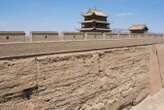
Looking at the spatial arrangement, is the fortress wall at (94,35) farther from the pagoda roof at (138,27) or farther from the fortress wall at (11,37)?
the pagoda roof at (138,27)

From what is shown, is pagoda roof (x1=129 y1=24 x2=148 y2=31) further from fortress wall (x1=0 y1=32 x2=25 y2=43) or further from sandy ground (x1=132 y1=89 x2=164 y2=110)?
fortress wall (x1=0 y1=32 x2=25 y2=43)

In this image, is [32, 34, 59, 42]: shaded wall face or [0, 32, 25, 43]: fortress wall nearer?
[0, 32, 25, 43]: fortress wall

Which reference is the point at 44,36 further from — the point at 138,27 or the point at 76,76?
the point at 138,27

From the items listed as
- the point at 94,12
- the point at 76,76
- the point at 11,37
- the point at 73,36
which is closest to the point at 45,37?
the point at 11,37

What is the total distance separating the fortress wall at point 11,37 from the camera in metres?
7.56

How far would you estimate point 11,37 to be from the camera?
781 cm

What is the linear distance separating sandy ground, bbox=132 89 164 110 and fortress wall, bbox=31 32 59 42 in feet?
22.3

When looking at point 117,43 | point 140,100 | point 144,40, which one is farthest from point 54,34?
point 144,40

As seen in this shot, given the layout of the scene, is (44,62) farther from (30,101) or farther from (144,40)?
(144,40)

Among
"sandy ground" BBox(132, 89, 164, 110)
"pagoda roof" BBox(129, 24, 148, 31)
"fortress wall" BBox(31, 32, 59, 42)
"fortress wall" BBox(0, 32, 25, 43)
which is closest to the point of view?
"fortress wall" BBox(0, 32, 25, 43)

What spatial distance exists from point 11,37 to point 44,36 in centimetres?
147

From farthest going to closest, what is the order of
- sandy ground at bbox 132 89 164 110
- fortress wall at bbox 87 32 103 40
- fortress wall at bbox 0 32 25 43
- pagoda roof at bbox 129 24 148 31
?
pagoda roof at bbox 129 24 148 31, sandy ground at bbox 132 89 164 110, fortress wall at bbox 87 32 103 40, fortress wall at bbox 0 32 25 43

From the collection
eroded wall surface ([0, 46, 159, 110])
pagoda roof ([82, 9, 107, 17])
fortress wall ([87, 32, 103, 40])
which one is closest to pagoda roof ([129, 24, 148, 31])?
pagoda roof ([82, 9, 107, 17])

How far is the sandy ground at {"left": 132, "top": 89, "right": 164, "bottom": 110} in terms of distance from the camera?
1355 cm
